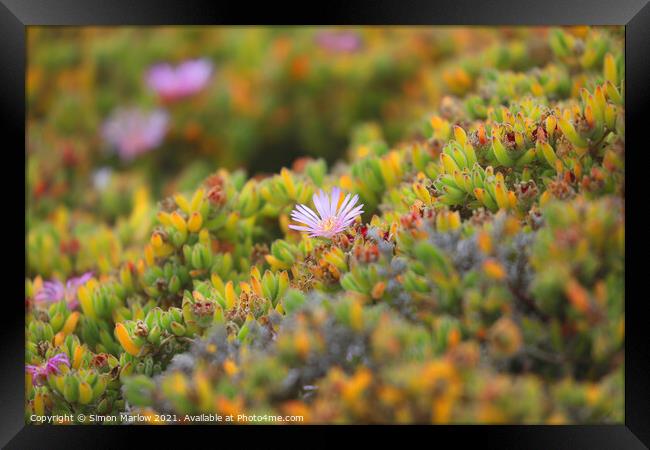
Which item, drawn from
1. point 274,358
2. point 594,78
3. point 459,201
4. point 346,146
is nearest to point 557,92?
point 594,78

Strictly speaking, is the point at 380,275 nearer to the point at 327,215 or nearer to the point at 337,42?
the point at 327,215

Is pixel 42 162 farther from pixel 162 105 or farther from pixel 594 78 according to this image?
pixel 594 78

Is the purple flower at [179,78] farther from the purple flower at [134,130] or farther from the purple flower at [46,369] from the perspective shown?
the purple flower at [46,369]

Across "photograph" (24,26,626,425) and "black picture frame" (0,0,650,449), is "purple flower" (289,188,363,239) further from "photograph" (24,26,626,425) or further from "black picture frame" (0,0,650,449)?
"black picture frame" (0,0,650,449)

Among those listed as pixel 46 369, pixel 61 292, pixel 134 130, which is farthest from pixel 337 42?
pixel 46 369

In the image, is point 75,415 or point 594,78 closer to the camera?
point 75,415

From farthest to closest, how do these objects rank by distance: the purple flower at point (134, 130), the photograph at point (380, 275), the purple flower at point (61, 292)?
the purple flower at point (134, 130) < the purple flower at point (61, 292) < the photograph at point (380, 275)

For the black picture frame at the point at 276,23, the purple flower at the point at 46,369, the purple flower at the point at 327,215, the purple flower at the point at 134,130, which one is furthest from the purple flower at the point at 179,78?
A: the purple flower at the point at 46,369
